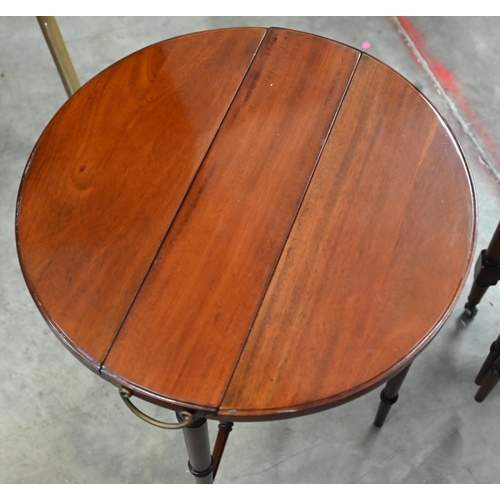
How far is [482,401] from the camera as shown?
1.41 metres

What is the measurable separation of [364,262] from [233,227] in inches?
7.9

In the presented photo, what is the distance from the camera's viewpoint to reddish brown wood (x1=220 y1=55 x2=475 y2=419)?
31.5 inches

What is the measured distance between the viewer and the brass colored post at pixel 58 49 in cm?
148

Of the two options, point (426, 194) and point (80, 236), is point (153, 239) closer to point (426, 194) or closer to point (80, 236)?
point (80, 236)

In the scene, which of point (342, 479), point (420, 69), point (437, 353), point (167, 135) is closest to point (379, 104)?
point (167, 135)

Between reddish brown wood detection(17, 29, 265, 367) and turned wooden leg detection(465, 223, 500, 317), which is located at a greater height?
reddish brown wood detection(17, 29, 265, 367)

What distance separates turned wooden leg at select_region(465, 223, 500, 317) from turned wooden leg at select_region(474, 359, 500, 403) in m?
0.17

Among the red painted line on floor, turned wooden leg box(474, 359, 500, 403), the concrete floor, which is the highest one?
the red painted line on floor

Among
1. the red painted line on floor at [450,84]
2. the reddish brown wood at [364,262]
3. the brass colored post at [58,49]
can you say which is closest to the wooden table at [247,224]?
the reddish brown wood at [364,262]

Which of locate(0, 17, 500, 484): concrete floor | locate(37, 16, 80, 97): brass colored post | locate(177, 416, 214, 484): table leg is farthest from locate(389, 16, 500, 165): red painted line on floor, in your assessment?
locate(177, 416, 214, 484): table leg

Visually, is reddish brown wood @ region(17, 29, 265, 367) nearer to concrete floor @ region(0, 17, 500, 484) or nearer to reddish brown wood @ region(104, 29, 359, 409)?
reddish brown wood @ region(104, 29, 359, 409)

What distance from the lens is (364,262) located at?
0.89 meters

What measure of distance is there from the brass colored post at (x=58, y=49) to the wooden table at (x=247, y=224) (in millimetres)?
507

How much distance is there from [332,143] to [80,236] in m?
0.43
